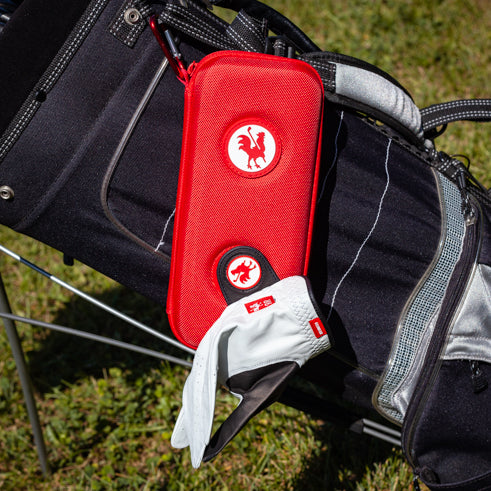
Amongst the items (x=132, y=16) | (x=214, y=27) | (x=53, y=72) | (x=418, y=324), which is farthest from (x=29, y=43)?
(x=418, y=324)

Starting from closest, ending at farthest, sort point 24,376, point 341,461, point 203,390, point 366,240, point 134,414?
point 203,390 → point 366,240 → point 24,376 → point 341,461 → point 134,414

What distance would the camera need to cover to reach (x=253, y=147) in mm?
903

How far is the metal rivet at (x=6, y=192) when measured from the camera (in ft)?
3.20

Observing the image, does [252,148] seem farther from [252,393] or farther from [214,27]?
[252,393]

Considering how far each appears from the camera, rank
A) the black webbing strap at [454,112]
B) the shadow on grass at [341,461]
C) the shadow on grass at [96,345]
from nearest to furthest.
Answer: the black webbing strap at [454,112], the shadow on grass at [341,461], the shadow on grass at [96,345]

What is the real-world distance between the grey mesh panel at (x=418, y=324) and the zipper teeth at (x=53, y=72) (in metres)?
0.74

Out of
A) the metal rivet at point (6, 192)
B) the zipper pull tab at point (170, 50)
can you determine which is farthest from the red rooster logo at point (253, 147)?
the metal rivet at point (6, 192)

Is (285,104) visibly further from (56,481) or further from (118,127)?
(56,481)

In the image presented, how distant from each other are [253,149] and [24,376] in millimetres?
936

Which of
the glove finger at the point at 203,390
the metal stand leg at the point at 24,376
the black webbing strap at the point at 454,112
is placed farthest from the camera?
the metal stand leg at the point at 24,376

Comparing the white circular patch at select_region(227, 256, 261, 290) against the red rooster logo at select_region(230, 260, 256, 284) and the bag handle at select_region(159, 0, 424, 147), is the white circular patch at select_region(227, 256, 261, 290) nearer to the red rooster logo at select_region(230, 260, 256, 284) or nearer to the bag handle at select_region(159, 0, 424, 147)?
the red rooster logo at select_region(230, 260, 256, 284)

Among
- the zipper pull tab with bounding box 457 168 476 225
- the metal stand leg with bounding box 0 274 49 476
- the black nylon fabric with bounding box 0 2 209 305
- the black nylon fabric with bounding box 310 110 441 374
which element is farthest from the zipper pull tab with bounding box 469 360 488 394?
the metal stand leg with bounding box 0 274 49 476

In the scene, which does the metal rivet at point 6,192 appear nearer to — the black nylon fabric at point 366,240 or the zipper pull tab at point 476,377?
the black nylon fabric at point 366,240

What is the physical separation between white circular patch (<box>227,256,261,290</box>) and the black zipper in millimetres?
380
